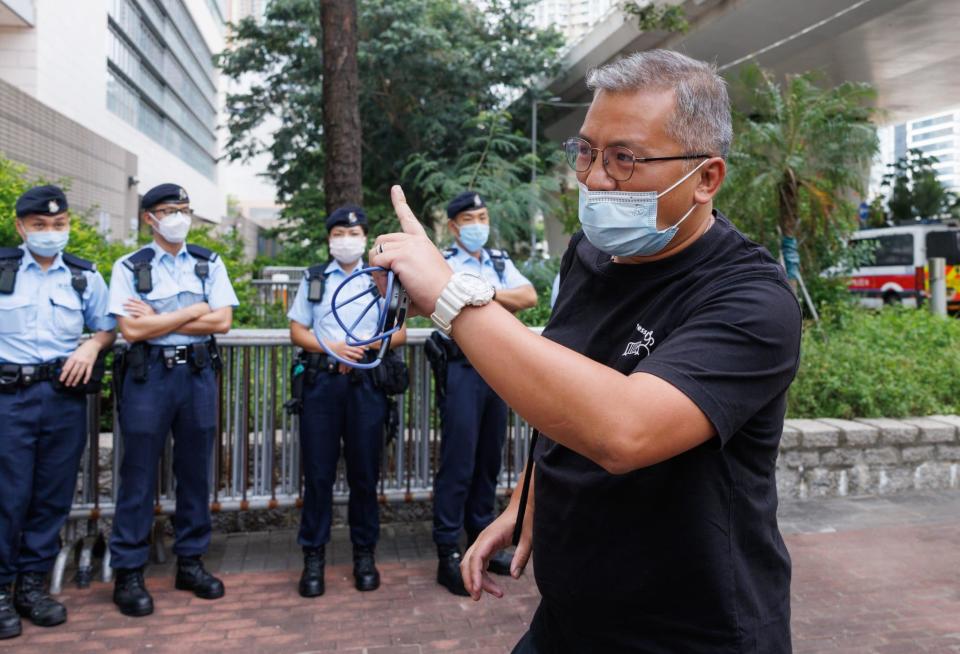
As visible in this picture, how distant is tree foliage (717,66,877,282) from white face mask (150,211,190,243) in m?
7.27

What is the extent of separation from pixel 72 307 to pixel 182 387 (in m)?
0.70

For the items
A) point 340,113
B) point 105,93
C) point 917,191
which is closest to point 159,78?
point 105,93

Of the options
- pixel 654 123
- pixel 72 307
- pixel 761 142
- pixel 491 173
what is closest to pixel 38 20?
pixel 491 173

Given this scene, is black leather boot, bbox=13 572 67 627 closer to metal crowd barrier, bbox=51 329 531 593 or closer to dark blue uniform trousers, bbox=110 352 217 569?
dark blue uniform trousers, bbox=110 352 217 569

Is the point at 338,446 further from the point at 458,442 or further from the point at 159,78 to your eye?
the point at 159,78

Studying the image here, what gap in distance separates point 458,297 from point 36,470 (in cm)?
395

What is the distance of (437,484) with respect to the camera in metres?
5.19

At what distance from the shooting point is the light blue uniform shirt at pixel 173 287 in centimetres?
469

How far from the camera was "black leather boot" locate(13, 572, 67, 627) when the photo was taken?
4.33 m

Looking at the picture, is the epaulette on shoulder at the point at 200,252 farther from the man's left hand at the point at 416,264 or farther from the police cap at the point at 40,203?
the man's left hand at the point at 416,264

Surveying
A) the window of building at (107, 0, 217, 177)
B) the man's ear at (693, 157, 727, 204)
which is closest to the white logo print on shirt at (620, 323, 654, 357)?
the man's ear at (693, 157, 727, 204)

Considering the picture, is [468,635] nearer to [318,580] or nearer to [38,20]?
[318,580]

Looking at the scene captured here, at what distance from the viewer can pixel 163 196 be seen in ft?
16.0

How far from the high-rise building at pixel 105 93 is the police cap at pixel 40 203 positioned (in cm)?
552
